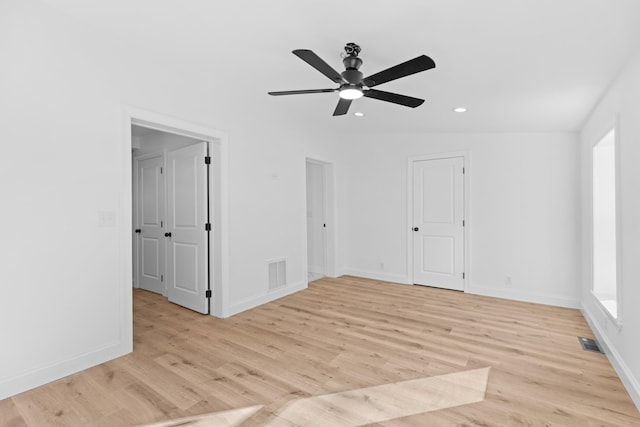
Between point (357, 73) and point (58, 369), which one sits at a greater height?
point (357, 73)

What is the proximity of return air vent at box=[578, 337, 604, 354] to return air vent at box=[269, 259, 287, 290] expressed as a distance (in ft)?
11.1

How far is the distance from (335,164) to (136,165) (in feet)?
10.7

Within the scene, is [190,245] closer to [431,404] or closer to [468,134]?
[431,404]

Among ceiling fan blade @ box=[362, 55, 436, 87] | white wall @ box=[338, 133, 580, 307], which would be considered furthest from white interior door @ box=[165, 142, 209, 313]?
white wall @ box=[338, 133, 580, 307]

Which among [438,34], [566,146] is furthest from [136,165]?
[566,146]

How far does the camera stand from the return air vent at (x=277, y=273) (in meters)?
4.29

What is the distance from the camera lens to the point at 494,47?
7.12ft

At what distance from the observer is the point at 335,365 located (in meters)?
2.53

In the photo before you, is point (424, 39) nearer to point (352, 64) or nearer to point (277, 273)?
point (352, 64)

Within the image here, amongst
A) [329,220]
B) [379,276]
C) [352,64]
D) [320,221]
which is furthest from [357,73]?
[379,276]

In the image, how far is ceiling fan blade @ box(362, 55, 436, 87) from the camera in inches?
76.3

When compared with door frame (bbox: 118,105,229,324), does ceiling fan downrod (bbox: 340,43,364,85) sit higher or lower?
higher

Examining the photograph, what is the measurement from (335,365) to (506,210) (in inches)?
134

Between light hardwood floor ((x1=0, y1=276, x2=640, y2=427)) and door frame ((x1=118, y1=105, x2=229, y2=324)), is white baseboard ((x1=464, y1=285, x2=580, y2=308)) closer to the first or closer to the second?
light hardwood floor ((x1=0, y1=276, x2=640, y2=427))
